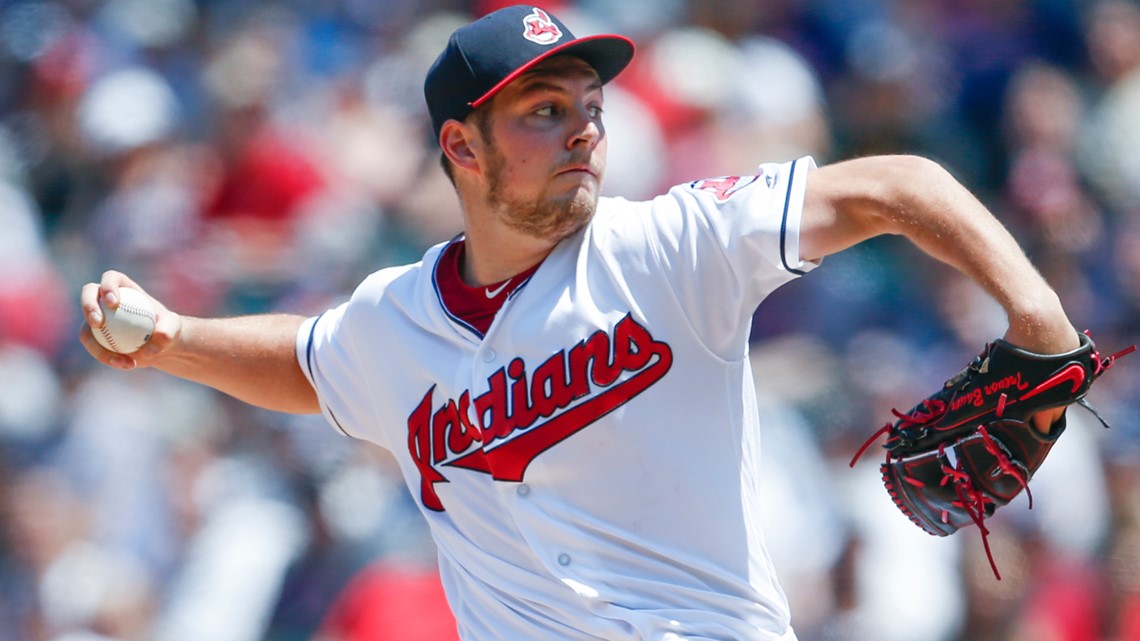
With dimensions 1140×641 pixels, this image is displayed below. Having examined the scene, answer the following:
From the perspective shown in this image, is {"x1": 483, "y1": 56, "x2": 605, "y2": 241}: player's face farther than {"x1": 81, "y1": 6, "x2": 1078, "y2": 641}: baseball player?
Yes

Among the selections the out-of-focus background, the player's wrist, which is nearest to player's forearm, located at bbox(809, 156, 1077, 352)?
the player's wrist

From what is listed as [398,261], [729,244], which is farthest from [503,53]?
[398,261]

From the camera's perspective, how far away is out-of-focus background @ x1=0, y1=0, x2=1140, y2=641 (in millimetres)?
5531

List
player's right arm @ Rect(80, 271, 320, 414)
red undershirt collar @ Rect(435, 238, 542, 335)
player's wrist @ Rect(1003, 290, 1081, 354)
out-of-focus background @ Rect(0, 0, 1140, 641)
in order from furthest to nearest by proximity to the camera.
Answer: out-of-focus background @ Rect(0, 0, 1140, 641) → player's right arm @ Rect(80, 271, 320, 414) → red undershirt collar @ Rect(435, 238, 542, 335) → player's wrist @ Rect(1003, 290, 1081, 354)

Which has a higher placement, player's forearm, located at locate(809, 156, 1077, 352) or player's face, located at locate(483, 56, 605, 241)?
player's forearm, located at locate(809, 156, 1077, 352)

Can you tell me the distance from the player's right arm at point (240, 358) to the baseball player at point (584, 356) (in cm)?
10

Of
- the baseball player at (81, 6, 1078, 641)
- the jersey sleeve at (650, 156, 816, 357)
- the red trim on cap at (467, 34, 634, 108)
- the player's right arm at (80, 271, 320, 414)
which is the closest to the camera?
the jersey sleeve at (650, 156, 816, 357)

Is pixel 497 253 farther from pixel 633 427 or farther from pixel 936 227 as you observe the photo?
pixel 936 227

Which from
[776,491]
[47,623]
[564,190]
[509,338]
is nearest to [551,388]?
[509,338]

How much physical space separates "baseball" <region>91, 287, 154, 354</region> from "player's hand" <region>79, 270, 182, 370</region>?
0.02 metres

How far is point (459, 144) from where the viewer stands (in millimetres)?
3268

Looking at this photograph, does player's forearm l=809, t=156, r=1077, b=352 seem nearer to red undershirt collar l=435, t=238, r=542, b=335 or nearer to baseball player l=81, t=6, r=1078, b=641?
baseball player l=81, t=6, r=1078, b=641

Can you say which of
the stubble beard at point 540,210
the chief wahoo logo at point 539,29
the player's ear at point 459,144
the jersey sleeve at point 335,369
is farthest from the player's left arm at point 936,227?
the jersey sleeve at point 335,369

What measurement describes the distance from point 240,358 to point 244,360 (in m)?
0.01
